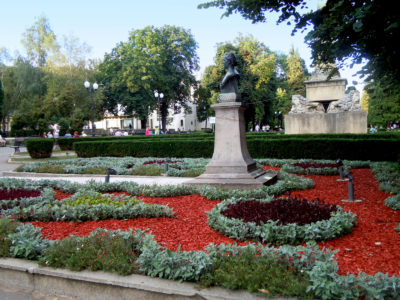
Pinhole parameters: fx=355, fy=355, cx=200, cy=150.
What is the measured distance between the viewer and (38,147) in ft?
68.3

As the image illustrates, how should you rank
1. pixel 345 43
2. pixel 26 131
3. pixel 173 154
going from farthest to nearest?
pixel 26 131 < pixel 173 154 < pixel 345 43

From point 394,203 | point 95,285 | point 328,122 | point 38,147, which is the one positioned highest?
point 328,122

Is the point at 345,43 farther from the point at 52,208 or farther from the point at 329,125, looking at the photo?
the point at 329,125

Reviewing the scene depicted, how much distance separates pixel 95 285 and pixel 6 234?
6.26 ft

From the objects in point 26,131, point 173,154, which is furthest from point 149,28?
point 173,154

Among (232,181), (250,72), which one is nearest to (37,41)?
(250,72)

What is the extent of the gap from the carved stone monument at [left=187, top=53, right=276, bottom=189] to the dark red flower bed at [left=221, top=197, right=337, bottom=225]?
96.7 inches

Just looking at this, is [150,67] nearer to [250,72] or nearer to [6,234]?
[250,72]

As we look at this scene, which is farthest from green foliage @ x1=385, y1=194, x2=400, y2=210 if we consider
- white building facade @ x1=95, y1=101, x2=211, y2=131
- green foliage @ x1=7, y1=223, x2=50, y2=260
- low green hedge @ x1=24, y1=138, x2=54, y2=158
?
white building facade @ x1=95, y1=101, x2=211, y2=131

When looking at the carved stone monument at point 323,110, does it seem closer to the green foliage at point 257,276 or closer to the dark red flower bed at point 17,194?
the dark red flower bed at point 17,194

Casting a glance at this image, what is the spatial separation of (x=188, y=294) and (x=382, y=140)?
12827mm

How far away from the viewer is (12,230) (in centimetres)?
476

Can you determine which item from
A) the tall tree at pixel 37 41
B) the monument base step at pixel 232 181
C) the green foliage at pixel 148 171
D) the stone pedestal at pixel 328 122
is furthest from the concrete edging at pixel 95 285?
the tall tree at pixel 37 41

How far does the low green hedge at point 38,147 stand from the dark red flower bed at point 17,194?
13.8m
